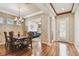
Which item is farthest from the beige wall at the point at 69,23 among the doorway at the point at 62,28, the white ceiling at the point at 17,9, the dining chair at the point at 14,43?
the dining chair at the point at 14,43

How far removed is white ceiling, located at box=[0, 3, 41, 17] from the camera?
6.32 ft

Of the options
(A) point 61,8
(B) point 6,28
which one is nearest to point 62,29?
(A) point 61,8

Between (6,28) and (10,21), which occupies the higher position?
(10,21)

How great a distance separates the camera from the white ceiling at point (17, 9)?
6.32 feet

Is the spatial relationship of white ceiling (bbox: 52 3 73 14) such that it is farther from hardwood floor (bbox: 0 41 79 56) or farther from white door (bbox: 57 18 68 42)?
hardwood floor (bbox: 0 41 79 56)

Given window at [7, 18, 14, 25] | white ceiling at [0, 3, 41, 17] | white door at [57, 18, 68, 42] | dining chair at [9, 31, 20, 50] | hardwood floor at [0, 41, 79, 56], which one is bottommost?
hardwood floor at [0, 41, 79, 56]

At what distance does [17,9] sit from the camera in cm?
199

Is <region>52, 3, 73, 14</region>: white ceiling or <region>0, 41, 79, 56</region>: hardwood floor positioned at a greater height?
<region>52, 3, 73, 14</region>: white ceiling

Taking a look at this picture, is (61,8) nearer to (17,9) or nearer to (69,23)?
(69,23)

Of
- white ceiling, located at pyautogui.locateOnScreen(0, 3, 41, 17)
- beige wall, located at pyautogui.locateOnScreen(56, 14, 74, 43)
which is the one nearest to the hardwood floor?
beige wall, located at pyautogui.locateOnScreen(56, 14, 74, 43)

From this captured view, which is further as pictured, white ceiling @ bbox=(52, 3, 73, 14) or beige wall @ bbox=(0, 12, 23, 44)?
white ceiling @ bbox=(52, 3, 73, 14)

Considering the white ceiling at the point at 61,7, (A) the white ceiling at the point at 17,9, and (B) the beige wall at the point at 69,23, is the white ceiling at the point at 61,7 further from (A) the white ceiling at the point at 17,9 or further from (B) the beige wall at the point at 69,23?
(A) the white ceiling at the point at 17,9

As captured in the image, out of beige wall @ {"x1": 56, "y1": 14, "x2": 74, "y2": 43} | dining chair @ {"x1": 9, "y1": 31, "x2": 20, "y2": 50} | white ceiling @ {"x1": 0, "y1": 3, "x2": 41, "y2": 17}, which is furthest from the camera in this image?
beige wall @ {"x1": 56, "y1": 14, "x2": 74, "y2": 43}

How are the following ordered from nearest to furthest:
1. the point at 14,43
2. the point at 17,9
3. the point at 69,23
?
1. the point at 17,9
2. the point at 14,43
3. the point at 69,23
